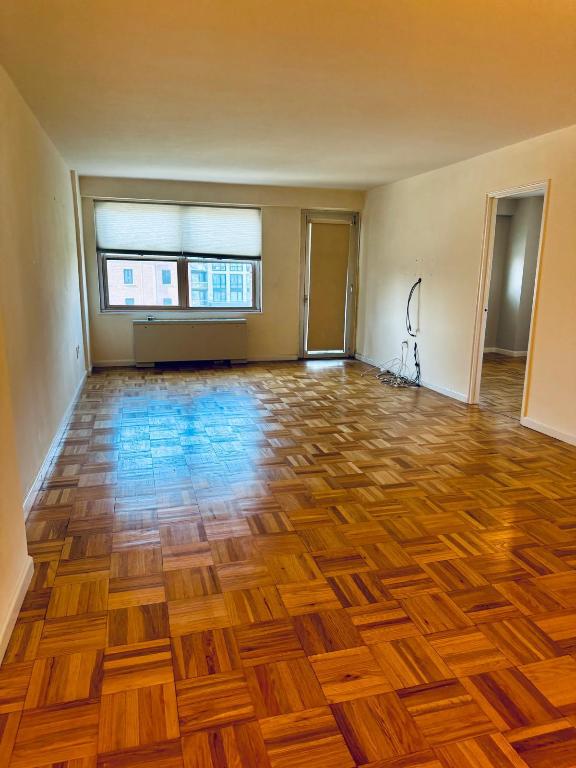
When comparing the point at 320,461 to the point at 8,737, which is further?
the point at 320,461

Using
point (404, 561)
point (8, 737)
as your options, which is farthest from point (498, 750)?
point (8, 737)

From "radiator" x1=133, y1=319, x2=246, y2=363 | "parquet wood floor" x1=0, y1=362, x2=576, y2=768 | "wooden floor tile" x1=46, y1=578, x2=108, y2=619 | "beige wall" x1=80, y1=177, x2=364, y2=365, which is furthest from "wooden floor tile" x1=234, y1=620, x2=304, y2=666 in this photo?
"beige wall" x1=80, y1=177, x2=364, y2=365

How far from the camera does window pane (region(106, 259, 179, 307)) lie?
6.96 meters

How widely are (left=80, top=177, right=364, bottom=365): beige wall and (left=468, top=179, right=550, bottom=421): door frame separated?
115 inches

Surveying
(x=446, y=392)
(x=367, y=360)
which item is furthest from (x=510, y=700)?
(x=367, y=360)

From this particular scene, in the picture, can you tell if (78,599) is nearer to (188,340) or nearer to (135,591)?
(135,591)

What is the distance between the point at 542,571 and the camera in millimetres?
2314

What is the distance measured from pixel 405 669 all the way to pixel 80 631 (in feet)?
3.84

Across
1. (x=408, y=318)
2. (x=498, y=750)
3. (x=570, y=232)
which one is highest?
(x=570, y=232)

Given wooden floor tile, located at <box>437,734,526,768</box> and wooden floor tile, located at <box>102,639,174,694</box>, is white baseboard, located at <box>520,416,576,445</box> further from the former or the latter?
wooden floor tile, located at <box>102,639,174,694</box>

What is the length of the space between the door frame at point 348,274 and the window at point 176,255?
26.2 inches

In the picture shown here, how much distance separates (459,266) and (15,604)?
4.82m

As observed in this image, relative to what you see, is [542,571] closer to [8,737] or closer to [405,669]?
[405,669]

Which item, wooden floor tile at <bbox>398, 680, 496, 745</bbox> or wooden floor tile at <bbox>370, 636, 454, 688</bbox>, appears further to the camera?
wooden floor tile at <bbox>370, 636, 454, 688</bbox>
